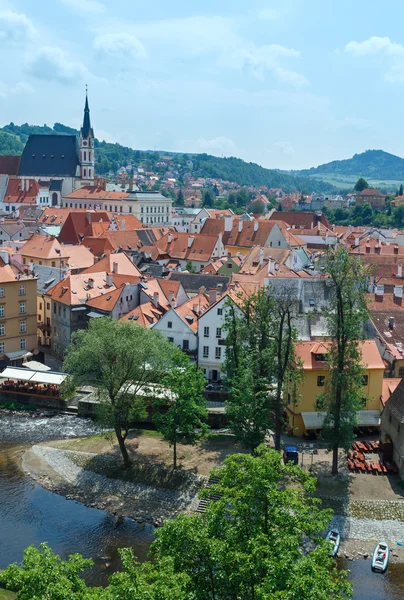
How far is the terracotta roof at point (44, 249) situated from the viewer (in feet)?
290

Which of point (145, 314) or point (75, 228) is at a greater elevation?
point (75, 228)

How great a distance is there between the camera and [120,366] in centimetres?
4528

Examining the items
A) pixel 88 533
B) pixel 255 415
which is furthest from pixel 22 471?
pixel 255 415

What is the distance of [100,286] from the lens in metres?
72.8

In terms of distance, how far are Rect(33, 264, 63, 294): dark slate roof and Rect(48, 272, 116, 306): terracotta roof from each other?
15.7 feet

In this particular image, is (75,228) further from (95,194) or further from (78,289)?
(95,194)

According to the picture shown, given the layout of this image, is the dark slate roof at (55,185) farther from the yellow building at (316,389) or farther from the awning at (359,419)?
the awning at (359,419)

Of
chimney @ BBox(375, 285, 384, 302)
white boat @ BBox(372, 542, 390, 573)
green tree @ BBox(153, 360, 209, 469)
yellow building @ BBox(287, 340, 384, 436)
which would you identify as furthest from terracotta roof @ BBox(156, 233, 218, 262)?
white boat @ BBox(372, 542, 390, 573)

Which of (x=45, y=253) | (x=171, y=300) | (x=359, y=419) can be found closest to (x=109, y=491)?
(x=359, y=419)

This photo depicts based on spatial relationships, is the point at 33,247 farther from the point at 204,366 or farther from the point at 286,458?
the point at 286,458

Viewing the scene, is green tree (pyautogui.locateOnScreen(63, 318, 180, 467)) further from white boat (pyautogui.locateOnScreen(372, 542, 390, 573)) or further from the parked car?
white boat (pyautogui.locateOnScreen(372, 542, 390, 573))

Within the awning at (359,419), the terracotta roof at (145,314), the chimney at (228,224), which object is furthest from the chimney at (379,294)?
the chimney at (228,224)

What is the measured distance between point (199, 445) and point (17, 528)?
1492cm

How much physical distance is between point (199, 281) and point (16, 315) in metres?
20.9
